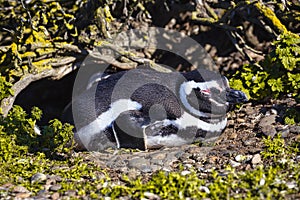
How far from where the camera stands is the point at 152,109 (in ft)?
16.4

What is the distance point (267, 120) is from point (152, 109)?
1068mm

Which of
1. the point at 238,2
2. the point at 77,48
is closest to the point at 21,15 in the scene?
the point at 77,48

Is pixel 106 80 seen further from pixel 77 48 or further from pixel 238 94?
pixel 238 94

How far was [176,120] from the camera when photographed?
4992mm

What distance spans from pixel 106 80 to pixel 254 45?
7.72 feet

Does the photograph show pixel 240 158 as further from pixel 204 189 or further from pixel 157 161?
pixel 204 189

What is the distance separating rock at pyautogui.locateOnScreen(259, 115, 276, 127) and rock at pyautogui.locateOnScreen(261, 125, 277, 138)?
0.10 metres

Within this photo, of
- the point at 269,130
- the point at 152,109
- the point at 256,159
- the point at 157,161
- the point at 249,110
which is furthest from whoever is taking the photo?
the point at 249,110

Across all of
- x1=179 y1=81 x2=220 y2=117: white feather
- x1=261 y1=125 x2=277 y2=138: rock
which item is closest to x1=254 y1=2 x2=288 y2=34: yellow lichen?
x1=179 y1=81 x2=220 y2=117: white feather

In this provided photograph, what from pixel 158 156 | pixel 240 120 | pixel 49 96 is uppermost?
pixel 158 156

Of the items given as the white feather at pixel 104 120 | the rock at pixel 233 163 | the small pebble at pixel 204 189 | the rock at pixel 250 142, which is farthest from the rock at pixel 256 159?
the white feather at pixel 104 120

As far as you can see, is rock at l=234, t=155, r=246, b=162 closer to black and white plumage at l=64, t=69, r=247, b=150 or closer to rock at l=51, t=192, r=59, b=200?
black and white plumage at l=64, t=69, r=247, b=150

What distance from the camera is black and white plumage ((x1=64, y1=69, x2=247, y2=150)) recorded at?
4957 millimetres

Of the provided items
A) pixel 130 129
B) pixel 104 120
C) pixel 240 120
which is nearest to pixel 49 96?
pixel 104 120
